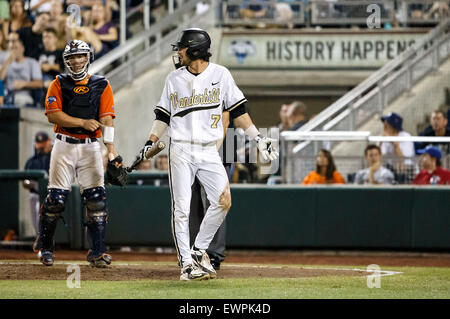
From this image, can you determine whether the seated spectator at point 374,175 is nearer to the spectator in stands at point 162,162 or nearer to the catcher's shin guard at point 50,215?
the spectator in stands at point 162,162

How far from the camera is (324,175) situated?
12.9 metres

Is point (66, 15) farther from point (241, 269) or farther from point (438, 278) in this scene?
point (438, 278)

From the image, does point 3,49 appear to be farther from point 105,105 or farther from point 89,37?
point 105,105

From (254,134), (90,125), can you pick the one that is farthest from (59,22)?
(254,134)

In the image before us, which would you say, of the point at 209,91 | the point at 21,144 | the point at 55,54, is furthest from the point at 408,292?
the point at 55,54

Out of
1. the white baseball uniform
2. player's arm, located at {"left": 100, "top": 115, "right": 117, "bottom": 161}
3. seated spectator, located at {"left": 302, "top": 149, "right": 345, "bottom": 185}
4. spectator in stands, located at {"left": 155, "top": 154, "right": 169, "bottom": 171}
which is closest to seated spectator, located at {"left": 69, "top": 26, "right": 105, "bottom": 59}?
spectator in stands, located at {"left": 155, "top": 154, "right": 169, "bottom": 171}

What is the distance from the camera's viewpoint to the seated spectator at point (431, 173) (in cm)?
1260

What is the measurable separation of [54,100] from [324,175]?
505 cm

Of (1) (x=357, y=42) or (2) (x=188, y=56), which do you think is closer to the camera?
(2) (x=188, y=56)

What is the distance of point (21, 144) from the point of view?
46.7ft

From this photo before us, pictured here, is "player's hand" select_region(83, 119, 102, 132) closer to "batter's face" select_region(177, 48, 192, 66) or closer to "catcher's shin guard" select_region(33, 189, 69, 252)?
"catcher's shin guard" select_region(33, 189, 69, 252)

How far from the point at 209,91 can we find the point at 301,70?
31.9 feet

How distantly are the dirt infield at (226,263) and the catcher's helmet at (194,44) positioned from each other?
1945mm
